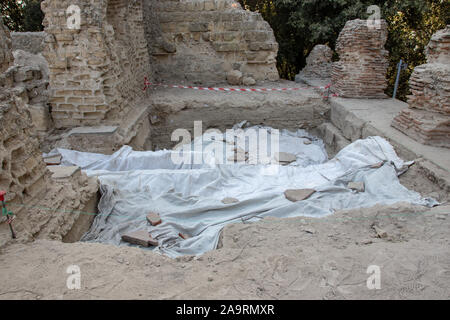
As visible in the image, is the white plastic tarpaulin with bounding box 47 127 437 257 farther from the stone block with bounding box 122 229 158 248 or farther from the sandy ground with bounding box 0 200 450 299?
the sandy ground with bounding box 0 200 450 299

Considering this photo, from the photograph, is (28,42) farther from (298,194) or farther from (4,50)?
(298,194)

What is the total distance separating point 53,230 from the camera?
2.93 meters

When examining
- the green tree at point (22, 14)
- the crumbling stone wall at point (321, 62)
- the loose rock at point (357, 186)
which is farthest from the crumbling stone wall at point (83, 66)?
the green tree at point (22, 14)

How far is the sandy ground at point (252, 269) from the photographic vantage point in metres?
2.02

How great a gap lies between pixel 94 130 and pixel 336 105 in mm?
5443

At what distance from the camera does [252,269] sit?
90.2 inches

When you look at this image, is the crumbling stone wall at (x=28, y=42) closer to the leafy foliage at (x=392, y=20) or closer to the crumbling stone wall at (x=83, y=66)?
the crumbling stone wall at (x=83, y=66)

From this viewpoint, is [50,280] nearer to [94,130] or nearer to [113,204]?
[113,204]

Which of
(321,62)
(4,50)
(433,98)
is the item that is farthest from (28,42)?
(433,98)

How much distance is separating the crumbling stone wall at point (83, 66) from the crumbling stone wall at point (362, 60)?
17.4ft

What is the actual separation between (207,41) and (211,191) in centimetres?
652

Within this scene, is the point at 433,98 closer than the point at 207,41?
Yes

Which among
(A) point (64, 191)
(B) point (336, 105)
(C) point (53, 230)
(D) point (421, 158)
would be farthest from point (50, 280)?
(B) point (336, 105)
